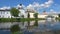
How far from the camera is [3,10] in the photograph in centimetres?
1839

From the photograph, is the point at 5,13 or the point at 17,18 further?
the point at 5,13

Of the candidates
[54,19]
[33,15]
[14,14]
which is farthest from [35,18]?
[14,14]

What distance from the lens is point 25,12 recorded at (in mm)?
18188

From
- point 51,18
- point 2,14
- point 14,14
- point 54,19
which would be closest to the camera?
point 14,14

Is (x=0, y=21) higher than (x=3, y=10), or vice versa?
(x=3, y=10)

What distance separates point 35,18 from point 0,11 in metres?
3.85

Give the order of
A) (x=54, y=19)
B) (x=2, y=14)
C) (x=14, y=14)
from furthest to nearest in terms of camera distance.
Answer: (x=2, y=14), (x=54, y=19), (x=14, y=14)

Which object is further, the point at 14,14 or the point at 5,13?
the point at 5,13

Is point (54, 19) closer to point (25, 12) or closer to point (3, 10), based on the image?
point (25, 12)

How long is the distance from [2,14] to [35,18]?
12.1 ft

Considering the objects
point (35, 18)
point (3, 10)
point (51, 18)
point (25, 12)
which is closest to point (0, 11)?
point (3, 10)

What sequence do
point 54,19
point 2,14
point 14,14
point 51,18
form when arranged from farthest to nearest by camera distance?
point 2,14
point 54,19
point 51,18
point 14,14

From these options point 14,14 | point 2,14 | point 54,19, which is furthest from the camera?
point 2,14

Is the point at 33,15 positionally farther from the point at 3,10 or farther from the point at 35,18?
the point at 3,10
